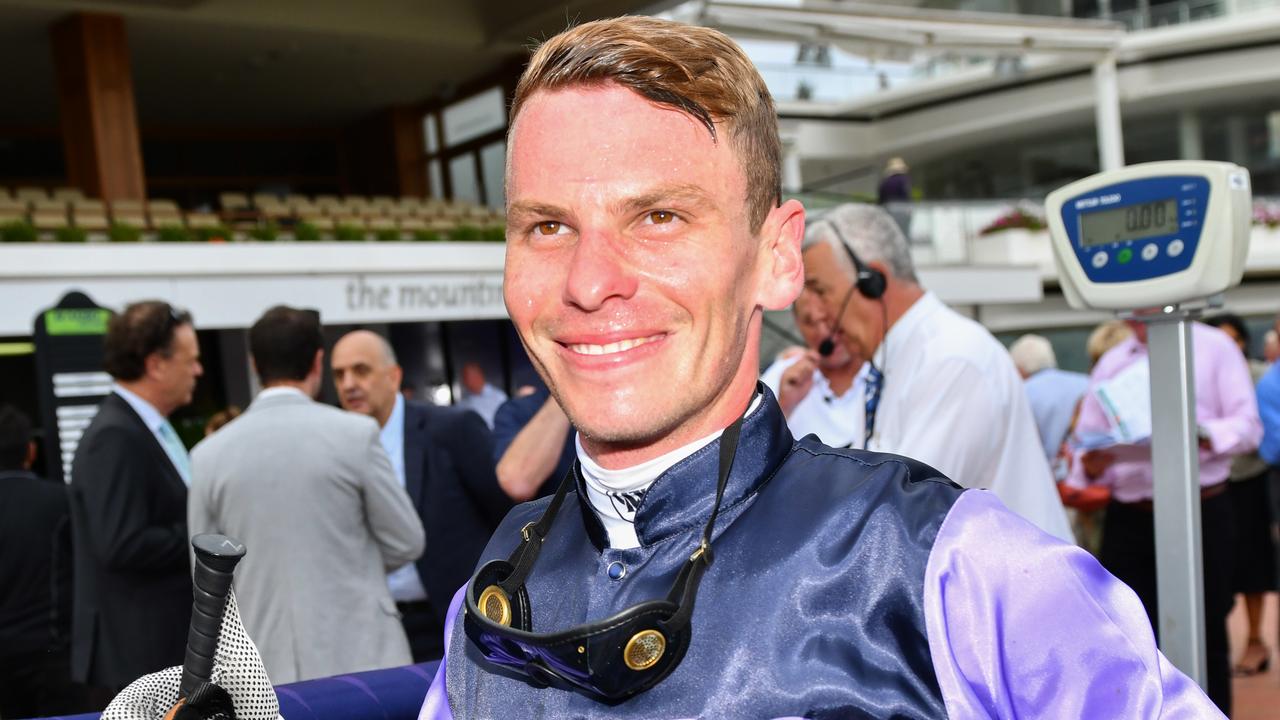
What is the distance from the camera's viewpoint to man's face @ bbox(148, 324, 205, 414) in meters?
3.66

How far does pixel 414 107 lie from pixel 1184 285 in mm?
20283

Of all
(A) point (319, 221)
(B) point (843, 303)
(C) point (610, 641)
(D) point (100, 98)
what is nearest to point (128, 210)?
(D) point (100, 98)

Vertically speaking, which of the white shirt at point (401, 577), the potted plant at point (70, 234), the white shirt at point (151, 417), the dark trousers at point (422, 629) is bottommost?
the dark trousers at point (422, 629)

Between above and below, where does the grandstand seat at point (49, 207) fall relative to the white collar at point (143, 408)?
above

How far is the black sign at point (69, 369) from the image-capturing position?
6785 millimetres

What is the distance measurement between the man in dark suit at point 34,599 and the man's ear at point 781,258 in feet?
11.1

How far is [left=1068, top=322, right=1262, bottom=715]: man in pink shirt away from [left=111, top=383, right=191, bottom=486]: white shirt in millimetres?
2939

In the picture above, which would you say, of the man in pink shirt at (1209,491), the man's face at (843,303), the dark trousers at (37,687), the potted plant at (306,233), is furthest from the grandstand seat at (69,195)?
the man in pink shirt at (1209,491)

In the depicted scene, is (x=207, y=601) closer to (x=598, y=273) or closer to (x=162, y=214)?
(x=598, y=273)

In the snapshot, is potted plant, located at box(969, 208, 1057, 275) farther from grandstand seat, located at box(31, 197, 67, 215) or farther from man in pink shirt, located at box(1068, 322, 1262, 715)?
man in pink shirt, located at box(1068, 322, 1262, 715)

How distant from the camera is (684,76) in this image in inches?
42.9

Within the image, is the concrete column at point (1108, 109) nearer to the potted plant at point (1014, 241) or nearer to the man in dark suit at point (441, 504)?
the potted plant at point (1014, 241)

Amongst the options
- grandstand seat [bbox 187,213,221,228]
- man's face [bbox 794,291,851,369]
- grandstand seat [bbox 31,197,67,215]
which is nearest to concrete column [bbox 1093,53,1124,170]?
grandstand seat [bbox 187,213,221,228]

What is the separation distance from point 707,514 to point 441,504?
8.83ft
